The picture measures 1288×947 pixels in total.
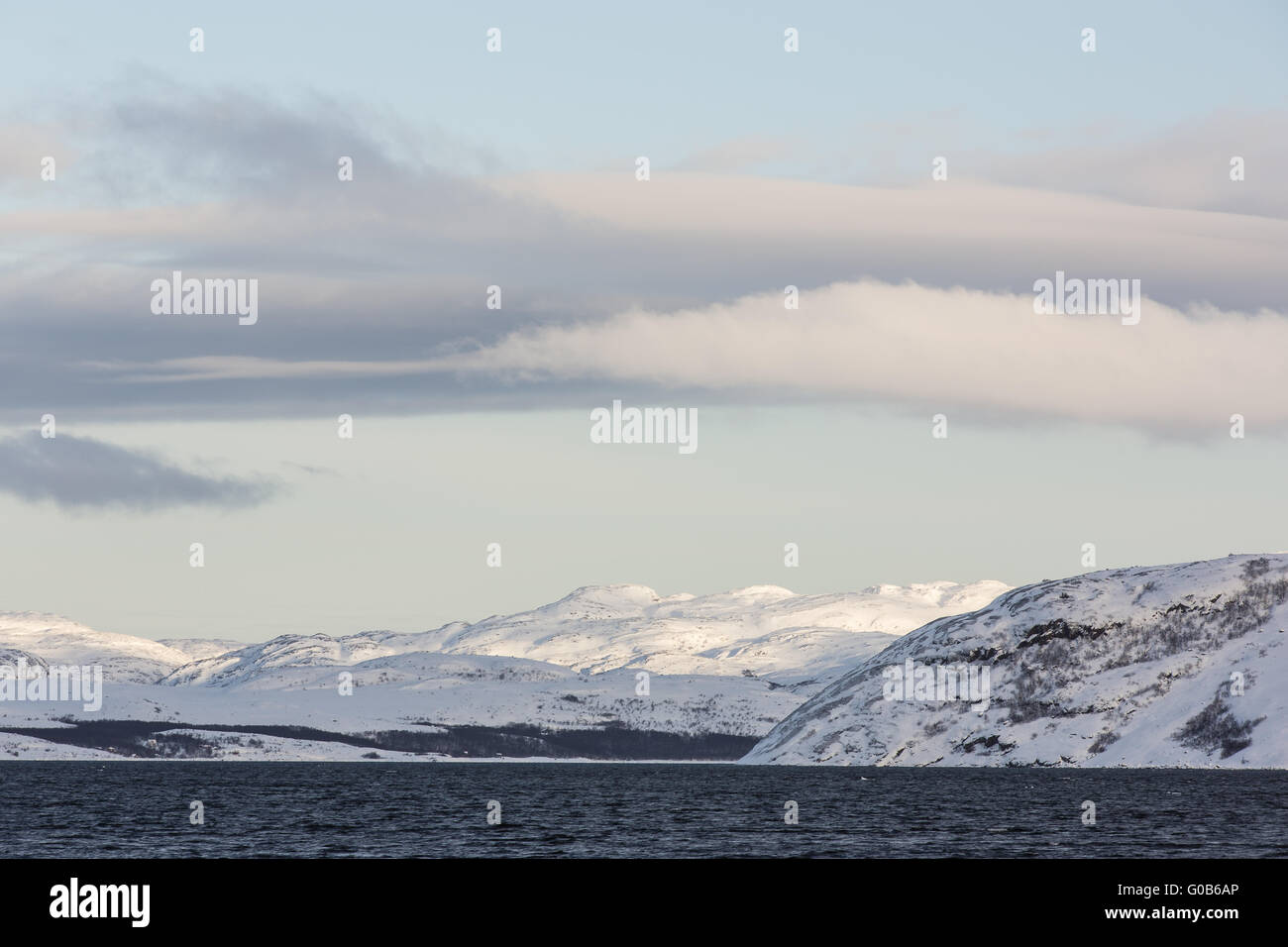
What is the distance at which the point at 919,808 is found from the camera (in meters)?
189

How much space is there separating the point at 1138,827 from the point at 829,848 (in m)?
40.9

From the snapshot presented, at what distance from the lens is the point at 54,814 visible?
555ft

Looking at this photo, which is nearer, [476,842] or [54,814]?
[476,842]
